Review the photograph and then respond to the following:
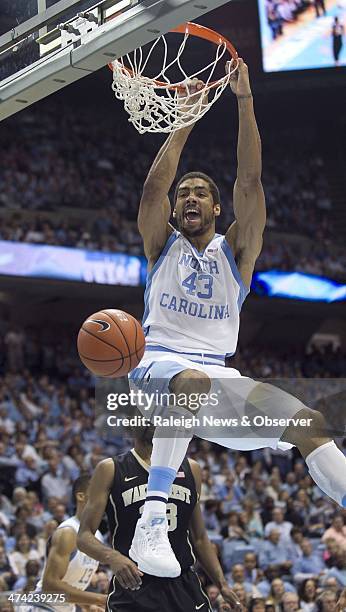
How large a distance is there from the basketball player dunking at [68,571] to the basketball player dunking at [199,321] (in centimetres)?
155

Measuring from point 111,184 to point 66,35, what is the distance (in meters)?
15.1

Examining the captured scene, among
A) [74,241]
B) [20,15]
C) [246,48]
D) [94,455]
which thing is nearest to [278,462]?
[94,455]

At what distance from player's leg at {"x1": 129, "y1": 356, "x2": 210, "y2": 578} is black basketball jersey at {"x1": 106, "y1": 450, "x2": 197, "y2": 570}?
534 millimetres

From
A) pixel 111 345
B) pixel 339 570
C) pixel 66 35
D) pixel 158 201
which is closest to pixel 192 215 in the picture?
pixel 158 201

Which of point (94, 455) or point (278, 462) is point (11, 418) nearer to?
point (94, 455)

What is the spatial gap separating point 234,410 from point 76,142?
16124 millimetres

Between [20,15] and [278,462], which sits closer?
[20,15]

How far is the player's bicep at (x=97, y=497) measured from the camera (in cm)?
505

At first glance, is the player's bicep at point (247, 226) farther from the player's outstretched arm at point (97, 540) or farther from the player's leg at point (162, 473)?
the player's outstretched arm at point (97, 540)

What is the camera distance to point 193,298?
4758 millimetres

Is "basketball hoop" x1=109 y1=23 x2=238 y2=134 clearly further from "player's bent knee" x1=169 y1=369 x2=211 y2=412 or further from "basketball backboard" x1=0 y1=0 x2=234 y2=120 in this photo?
"player's bent knee" x1=169 y1=369 x2=211 y2=412

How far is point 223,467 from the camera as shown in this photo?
13008 mm

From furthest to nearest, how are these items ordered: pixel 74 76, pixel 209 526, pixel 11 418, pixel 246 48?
pixel 246 48 < pixel 11 418 < pixel 209 526 < pixel 74 76

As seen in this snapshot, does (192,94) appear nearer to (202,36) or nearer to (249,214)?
(202,36)
